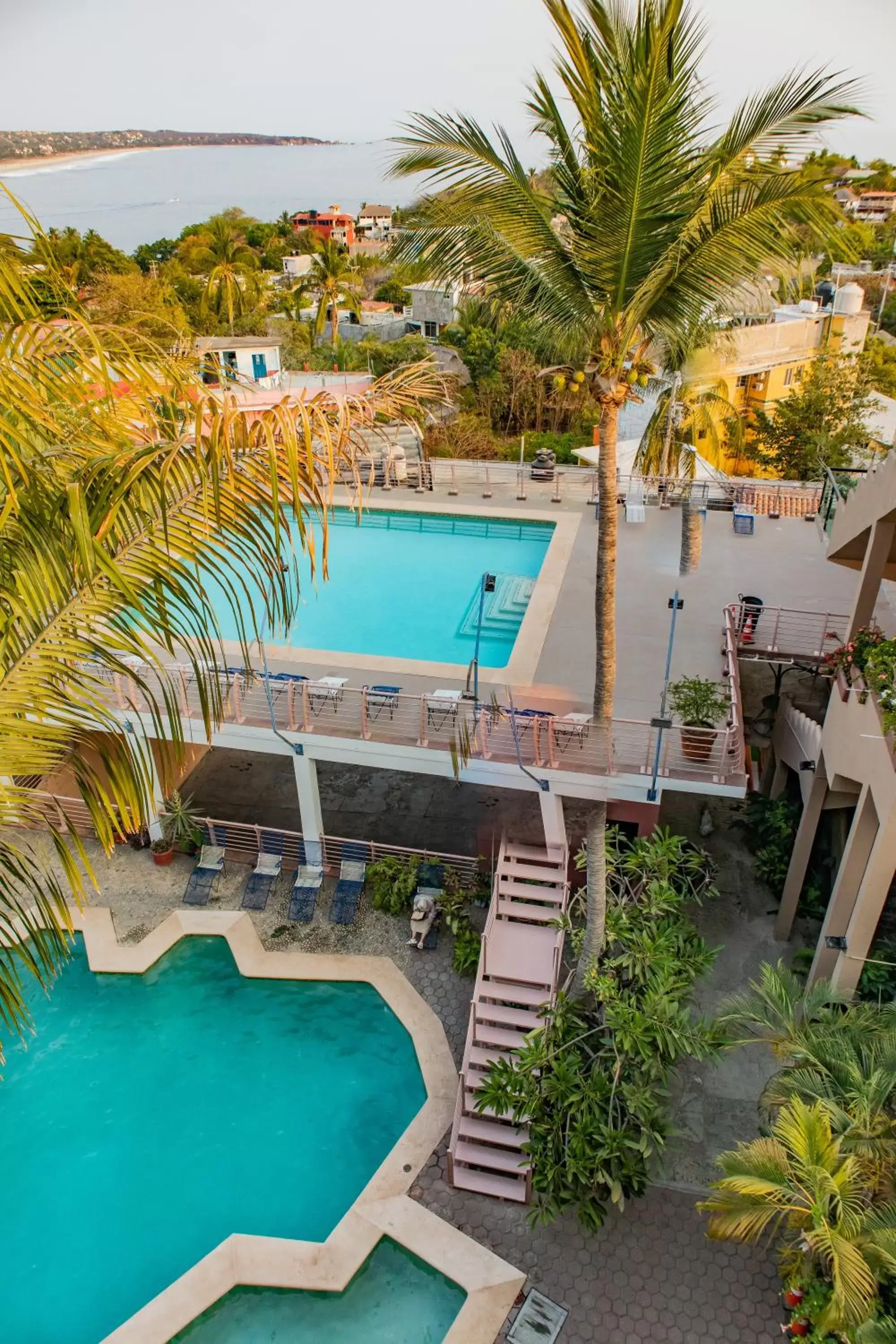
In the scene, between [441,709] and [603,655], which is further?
[441,709]

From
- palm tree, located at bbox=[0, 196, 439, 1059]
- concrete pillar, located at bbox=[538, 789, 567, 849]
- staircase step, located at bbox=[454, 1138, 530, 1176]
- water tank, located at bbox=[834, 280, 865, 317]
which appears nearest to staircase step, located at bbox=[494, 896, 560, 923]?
concrete pillar, located at bbox=[538, 789, 567, 849]

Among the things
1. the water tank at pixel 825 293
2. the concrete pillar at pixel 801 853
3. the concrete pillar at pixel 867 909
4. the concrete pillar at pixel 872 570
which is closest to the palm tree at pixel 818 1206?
the concrete pillar at pixel 867 909

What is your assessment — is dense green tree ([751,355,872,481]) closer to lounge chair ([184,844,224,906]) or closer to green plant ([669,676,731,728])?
green plant ([669,676,731,728])

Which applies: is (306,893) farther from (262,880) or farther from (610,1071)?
(610,1071)

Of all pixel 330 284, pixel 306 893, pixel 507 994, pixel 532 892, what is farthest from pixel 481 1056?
pixel 330 284

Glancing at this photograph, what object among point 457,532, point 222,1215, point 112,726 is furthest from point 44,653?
point 457,532

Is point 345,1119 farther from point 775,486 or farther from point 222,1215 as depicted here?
point 775,486
